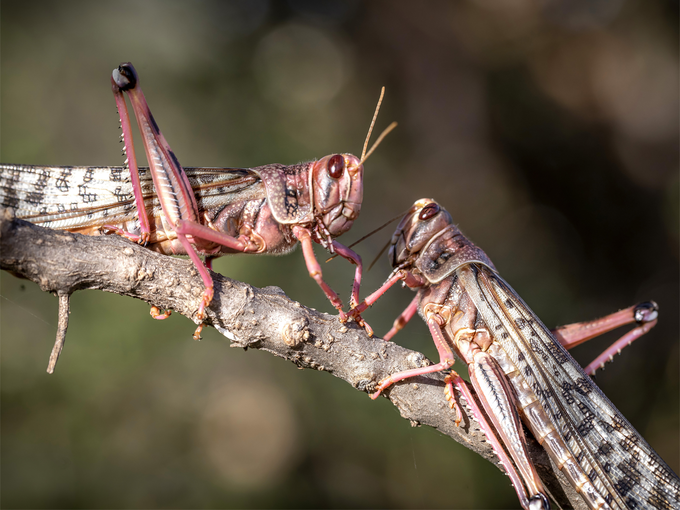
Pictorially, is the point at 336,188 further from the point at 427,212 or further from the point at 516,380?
the point at 516,380

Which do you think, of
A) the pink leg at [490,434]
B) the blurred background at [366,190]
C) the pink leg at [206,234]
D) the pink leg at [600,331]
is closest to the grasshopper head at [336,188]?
the pink leg at [206,234]

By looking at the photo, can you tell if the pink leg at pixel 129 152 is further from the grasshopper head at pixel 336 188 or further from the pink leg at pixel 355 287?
the pink leg at pixel 355 287

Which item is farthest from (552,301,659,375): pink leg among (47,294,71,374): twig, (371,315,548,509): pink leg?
(47,294,71,374): twig

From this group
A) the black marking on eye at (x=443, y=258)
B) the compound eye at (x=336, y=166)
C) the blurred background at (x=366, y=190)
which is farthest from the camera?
the blurred background at (x=366, y=190)

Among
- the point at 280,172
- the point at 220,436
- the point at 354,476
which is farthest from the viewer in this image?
the point at 220,436

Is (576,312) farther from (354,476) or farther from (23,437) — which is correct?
(23,437)

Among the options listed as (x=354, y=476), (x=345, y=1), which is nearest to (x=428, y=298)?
(x=354, y=476)

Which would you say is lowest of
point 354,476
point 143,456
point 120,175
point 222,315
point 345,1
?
point 354,476
